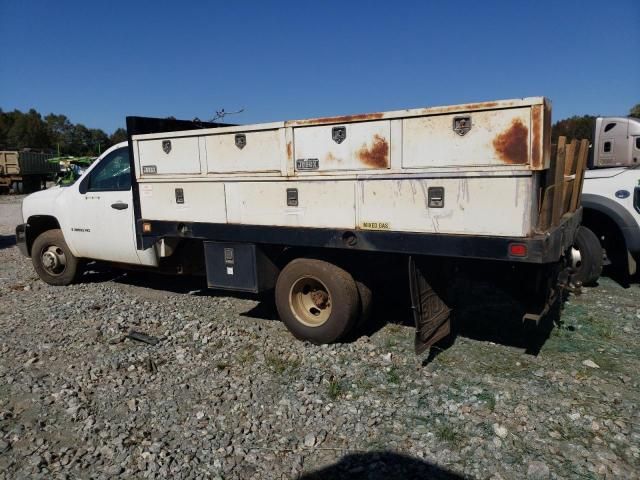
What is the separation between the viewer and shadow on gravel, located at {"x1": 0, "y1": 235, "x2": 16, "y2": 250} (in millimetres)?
12739

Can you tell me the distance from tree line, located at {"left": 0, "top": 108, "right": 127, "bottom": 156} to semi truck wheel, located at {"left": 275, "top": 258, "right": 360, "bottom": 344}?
60347mm

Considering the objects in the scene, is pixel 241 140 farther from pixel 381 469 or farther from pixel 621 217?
pixel 621 217

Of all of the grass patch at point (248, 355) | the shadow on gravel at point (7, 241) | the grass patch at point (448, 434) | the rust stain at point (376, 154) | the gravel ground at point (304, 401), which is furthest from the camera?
the shadow on gravel at point (7, 241)

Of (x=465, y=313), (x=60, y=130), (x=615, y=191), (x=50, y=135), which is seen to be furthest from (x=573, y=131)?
(x=60, y=130)

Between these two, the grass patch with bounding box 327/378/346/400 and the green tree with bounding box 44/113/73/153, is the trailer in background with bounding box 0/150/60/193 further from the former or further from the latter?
the green tree with bounding box 44/113/73/153

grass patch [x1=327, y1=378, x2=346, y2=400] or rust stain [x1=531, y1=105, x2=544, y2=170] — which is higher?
rust stain [x1=531, y1=105, x2=544, y2=170]

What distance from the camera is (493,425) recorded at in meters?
3.61

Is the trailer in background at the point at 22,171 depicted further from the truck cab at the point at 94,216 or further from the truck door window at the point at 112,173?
the truck door window at the point at 112,173

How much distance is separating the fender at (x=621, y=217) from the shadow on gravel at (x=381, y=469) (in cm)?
504

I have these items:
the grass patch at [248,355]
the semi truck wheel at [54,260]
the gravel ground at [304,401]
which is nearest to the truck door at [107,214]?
the semi truck wheel at [54,260]

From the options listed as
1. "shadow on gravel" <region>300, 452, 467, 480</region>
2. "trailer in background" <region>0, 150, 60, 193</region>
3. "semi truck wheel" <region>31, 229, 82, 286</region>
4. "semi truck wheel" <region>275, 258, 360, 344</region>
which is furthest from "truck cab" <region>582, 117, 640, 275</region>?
"trailer in background" <region>0, 150, 60, 193</region>

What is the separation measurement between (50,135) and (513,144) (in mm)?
84787

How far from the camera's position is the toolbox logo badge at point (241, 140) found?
16.6 ft

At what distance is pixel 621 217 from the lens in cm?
675
